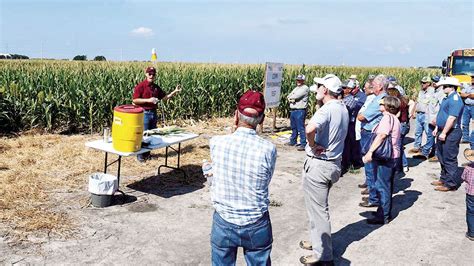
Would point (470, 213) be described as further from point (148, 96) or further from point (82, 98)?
point (82, 98)

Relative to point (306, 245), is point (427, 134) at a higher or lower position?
higher

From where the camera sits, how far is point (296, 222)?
20.1 feet

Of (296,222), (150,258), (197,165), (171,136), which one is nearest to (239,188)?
(150,258)

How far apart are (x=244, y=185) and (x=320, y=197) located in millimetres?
1733

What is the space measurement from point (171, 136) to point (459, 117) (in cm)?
523

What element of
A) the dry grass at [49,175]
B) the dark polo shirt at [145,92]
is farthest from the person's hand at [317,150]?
the dark polo shirt at [145,92]

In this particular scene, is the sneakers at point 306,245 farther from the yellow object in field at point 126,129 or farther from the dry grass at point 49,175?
the dry grass at point 49,175

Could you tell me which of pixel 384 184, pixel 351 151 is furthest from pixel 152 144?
pixel 351 151

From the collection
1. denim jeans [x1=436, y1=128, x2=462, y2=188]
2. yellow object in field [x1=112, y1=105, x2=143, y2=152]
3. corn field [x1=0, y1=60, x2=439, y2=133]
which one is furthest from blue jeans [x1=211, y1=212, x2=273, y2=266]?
corn field [x1=0, y1=60, x2=439, y2=133]

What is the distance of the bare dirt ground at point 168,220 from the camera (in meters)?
4.97

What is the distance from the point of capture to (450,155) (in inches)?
306

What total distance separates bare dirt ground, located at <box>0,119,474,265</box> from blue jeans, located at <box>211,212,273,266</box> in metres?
1.73

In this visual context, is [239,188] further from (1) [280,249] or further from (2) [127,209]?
(2) [127,209]

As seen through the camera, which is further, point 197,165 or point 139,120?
point 197,165
